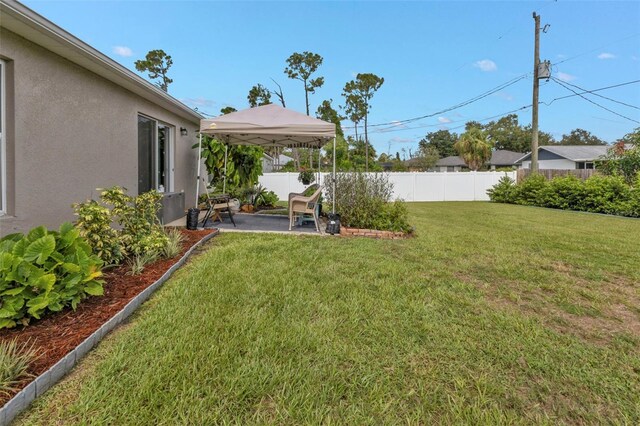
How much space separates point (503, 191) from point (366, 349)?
16.4 metres

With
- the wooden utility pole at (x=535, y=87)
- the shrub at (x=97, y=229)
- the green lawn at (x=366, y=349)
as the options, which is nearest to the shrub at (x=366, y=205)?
the green lawn at (x=366, y=349)

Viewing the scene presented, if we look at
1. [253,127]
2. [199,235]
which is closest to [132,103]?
[253,127]

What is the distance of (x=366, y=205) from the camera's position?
6.88m

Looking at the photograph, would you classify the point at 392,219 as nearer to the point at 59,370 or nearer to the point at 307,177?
the point at 59,370

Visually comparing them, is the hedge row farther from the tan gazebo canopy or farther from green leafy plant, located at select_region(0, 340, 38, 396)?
green leafy plant, located at select_region(0, 340, 38, 396)

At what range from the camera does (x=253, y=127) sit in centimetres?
643

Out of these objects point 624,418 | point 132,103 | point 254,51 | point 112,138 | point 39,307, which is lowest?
point 624,418

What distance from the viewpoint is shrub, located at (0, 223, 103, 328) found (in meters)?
2.31

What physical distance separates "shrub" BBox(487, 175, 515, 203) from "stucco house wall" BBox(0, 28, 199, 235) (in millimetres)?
15696

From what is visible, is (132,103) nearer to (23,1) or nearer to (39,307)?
(23,1)

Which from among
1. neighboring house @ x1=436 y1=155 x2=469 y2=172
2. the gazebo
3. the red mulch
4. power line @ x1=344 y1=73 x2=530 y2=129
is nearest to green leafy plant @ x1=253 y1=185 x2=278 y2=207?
the gazebo

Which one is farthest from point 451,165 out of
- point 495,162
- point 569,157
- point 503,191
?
point 503,191

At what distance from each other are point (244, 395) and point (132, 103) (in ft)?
20.3

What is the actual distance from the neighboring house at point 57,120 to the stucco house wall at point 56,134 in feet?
0.04
